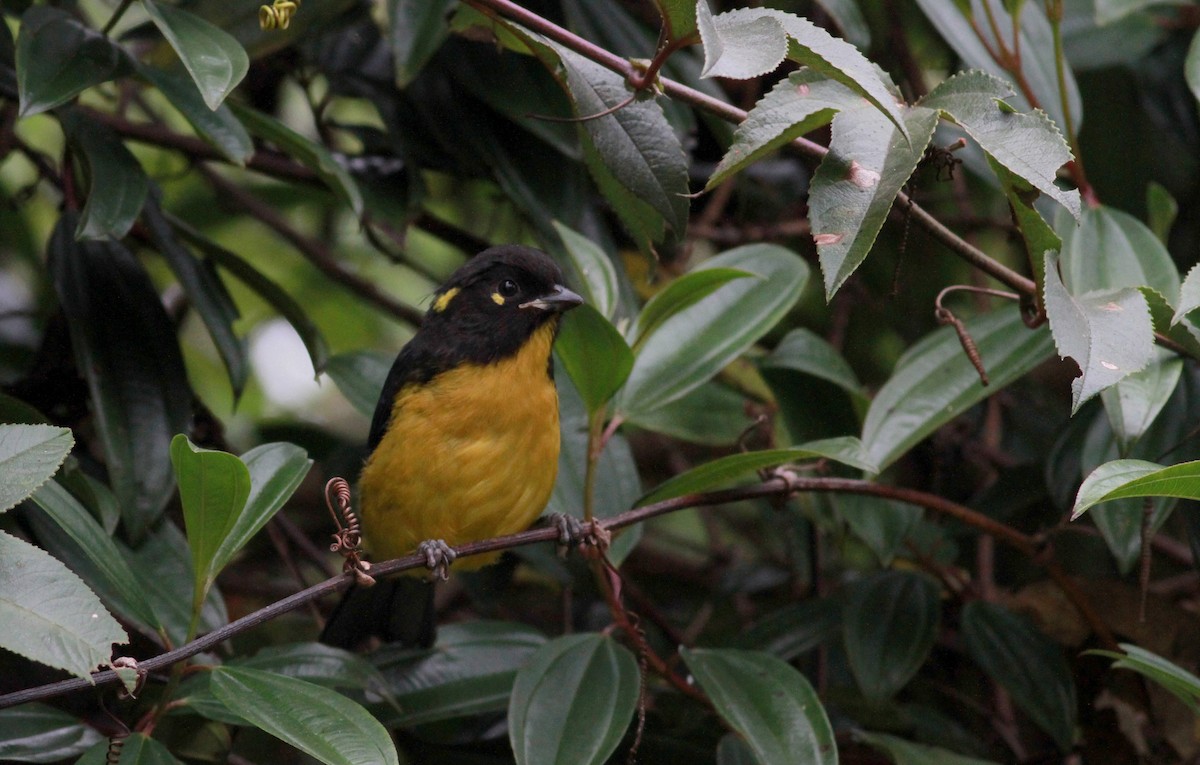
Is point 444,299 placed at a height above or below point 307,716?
above

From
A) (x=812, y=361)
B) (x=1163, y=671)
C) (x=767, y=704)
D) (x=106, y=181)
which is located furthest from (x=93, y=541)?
(x=1163, y=671)

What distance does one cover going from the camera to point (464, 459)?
3.12 metres

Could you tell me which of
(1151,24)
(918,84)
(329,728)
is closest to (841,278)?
(329,728)

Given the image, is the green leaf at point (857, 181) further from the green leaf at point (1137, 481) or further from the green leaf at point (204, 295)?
the green leaf at point (204, 295)

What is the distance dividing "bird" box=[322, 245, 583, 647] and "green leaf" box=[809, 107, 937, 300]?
1.27 metres

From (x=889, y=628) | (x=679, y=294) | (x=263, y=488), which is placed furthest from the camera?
(x=889, y=628)

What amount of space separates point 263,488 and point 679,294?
0.95 m

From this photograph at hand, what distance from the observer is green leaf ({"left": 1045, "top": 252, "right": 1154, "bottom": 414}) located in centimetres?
187

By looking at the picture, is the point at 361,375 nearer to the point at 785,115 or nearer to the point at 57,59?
the point at 57,59

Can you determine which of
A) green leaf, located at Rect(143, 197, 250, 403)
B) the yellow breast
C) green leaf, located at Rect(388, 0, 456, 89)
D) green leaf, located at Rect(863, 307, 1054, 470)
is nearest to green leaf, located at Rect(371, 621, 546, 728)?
the yellow breast

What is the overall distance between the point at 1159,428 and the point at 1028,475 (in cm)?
68

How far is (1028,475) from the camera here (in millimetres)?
3350

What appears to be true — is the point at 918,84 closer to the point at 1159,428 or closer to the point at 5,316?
the point at 1159,428

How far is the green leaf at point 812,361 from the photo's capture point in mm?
2943
